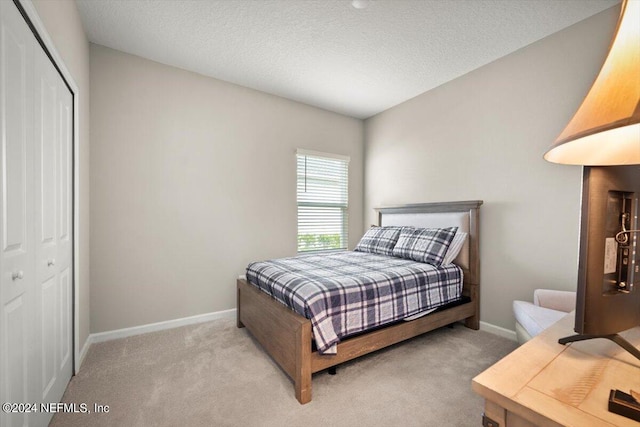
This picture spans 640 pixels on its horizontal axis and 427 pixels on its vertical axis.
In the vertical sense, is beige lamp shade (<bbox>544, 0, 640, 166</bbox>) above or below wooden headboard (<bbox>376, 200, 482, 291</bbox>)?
above

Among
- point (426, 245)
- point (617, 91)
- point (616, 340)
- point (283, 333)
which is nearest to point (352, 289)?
point (283, 333)

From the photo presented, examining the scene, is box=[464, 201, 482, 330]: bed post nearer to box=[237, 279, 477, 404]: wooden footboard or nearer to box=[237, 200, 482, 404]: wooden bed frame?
box=[237, 200, 482, 404]: wooden bed frame

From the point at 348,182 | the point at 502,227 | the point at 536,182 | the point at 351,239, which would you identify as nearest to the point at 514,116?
the point at 536,182

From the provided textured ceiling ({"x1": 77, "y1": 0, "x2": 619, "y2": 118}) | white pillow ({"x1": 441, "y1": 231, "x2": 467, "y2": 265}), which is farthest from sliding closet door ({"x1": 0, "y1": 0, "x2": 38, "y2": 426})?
white pillow ({"x1": 441, "y1": 231, "x2": 467, "y2": 265})

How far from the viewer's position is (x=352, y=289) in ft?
6.54

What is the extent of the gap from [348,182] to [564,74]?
268 centimetres

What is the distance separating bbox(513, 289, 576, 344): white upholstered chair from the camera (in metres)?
1.90

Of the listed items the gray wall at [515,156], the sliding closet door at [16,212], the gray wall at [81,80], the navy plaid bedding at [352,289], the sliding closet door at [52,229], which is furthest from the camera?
the gray wall at [515,156]

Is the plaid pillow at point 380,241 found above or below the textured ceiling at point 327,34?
below

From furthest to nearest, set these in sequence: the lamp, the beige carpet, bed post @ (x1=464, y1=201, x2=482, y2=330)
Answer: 1. bed post @ (x1=464, y1=201, x2=482, y2=330)
2. the beige carpet
3. the lamp

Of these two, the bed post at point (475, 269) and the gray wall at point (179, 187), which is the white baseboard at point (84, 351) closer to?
the gray wall at point (179, 187)

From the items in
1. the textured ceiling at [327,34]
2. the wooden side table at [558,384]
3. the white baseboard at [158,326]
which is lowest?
the white baseboard at [158,326]

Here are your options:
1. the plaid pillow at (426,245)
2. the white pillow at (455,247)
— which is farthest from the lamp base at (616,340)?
the white pillow at (455,247)

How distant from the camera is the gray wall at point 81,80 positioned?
173 cm
